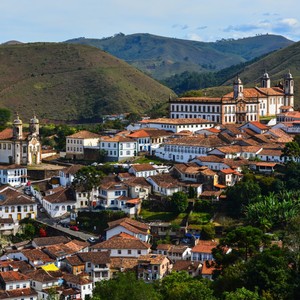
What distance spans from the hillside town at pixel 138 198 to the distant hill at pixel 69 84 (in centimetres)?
4642

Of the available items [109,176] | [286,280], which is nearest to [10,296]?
[286,280]

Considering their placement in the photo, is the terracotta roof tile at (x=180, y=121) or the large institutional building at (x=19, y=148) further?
the terracotta roof tile at (x=180, y=121)

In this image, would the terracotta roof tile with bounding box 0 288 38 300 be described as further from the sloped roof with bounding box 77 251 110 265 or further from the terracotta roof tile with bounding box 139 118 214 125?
the terracotta roof tile with bounding box 139 118 214 125

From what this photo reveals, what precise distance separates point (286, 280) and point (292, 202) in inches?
835

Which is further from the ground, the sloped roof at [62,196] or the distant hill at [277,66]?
the distant hill at [277,66]

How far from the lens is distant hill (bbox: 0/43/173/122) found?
413 ft

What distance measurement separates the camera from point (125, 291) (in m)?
34.0

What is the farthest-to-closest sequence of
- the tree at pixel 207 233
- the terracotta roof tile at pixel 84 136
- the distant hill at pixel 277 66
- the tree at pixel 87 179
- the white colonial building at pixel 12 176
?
1. the distant hill at pixel 277 66
2. the terracotta roof tile at pixel 84 136
3. the white colonial building at pixel 12 176
4. the tree at pixel 87 179
5. the tree at pixel 207 233

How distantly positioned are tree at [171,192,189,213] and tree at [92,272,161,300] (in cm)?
2152

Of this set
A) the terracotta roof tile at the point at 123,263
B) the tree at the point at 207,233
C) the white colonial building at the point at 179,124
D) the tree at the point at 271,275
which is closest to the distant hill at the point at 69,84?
the white colonial building at the point at 179,124

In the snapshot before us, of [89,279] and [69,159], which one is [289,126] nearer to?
[69,159]

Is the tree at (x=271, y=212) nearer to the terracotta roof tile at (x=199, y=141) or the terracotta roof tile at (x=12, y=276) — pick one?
the terracotta roof tile at (x=199, y=141)

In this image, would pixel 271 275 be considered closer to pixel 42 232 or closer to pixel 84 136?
pixel 42 232

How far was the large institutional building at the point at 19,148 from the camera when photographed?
71312 mm
